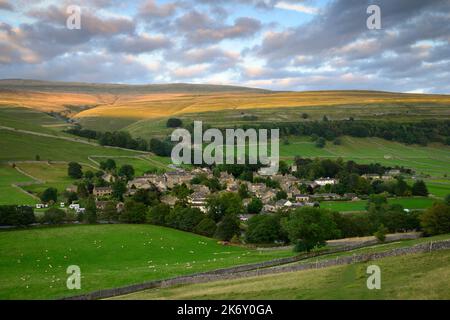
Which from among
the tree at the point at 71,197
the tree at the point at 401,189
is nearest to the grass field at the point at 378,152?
the tree at the point at 401,189

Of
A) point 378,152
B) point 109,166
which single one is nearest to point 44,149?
point 109,166

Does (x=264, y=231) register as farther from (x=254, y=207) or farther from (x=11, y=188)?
(x=11, y=188)

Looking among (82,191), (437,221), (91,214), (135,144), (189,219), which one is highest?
(135,144)

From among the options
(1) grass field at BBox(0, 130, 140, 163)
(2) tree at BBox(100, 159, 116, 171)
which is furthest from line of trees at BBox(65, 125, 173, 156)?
(2) tree at BBox(100, 159, 116, 171)

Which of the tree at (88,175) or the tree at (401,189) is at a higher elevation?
the tree at (88,175)

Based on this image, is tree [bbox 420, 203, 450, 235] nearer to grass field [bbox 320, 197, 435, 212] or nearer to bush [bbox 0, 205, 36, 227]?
grass field [bbox 320, 197, 435, 212]

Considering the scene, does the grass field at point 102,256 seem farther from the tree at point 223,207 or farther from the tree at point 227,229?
the tree at point 223,207

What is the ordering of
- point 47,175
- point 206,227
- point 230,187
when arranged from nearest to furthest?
point 206,227, point 230,187, point 47,175
